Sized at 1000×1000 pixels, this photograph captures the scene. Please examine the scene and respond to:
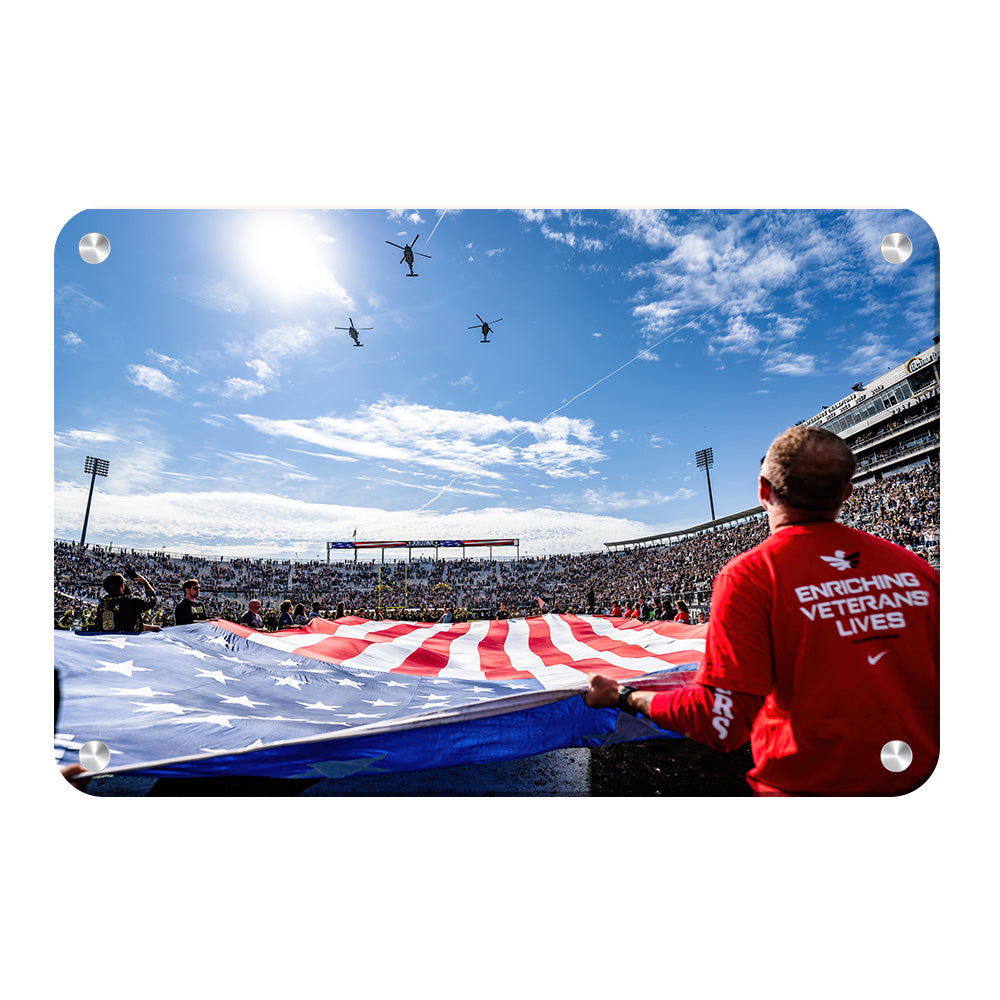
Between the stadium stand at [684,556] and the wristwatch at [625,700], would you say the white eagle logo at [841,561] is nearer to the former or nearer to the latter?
the stadium stand at [684,556]

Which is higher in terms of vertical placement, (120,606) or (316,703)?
(120,606)

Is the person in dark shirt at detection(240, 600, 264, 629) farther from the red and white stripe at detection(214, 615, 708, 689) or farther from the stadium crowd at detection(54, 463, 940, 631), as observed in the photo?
the red and white stripe at detection(214, 615, 708, 689)

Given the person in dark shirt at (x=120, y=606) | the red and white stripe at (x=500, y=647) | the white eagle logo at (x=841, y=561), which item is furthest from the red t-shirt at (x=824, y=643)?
Result: the person in dark shirt at (x=120, y=606)

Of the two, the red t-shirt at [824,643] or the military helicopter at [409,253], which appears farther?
the military helicopter at [409,253]

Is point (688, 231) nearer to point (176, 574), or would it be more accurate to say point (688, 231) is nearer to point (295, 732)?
point (295, 732)

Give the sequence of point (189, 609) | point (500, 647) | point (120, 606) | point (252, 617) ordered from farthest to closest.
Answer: point (252, 617) < point (500, 647) < point (189, 609) < point (120, 606)

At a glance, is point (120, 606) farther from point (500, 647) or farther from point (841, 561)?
point (841, 561)

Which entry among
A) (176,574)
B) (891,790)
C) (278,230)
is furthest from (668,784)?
(176,574)

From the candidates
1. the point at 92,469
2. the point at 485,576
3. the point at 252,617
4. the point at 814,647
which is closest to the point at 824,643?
the point at 814,647
